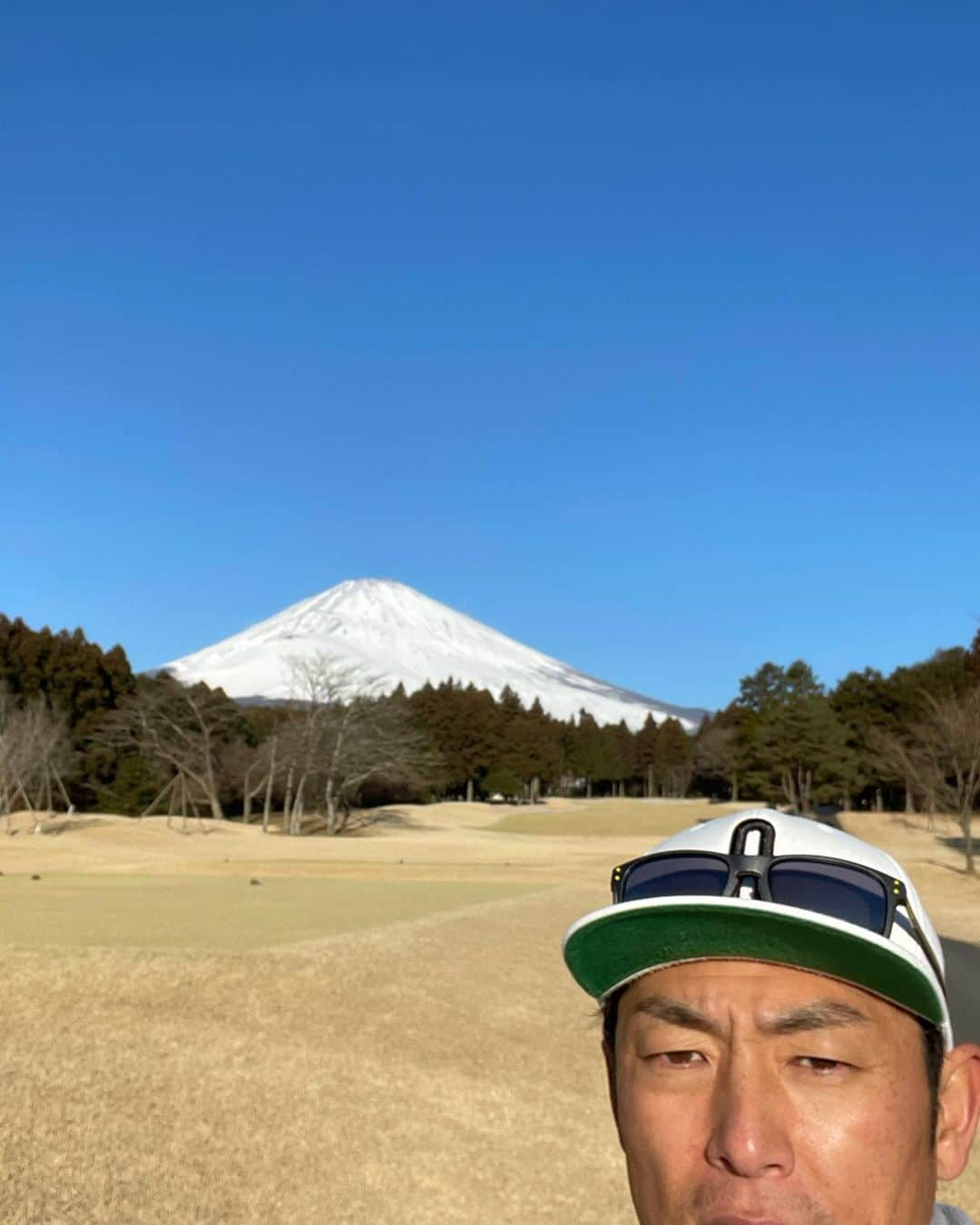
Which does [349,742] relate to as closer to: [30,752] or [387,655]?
[30,752]

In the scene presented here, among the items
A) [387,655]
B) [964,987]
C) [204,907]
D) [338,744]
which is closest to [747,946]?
[964,987]

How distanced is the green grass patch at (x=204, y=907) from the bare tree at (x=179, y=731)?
2255 centimetres

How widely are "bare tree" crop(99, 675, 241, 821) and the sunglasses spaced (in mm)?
42136

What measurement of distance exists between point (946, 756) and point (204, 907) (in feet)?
114

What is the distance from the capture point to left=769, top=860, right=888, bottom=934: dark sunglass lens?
1282 mm

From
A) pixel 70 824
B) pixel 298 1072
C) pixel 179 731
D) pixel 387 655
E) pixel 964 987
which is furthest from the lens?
pixel 387 655

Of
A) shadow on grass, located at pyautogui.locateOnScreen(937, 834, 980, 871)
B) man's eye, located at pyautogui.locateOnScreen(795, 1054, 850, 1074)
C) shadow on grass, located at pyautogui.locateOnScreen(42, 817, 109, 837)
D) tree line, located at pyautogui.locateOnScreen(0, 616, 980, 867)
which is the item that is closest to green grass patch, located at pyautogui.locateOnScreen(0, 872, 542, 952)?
man's eye, located at pyautogui.locateOnScreen(795, 1054, 850, 1074)

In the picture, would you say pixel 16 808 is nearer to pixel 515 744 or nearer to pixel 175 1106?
pixel 515 744

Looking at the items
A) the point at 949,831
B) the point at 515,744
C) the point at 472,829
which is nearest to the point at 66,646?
the point at 472,829

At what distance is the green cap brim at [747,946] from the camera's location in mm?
1305

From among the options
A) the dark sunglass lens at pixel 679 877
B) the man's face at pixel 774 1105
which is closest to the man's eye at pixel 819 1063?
the man's face at pixel 774 1105

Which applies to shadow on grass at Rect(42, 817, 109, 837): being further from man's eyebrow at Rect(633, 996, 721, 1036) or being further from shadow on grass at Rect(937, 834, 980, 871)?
man's eyebrow at Rect(633, 996, 721, 1036)

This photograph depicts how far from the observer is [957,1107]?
4.88ft

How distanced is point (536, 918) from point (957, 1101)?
14077mm
